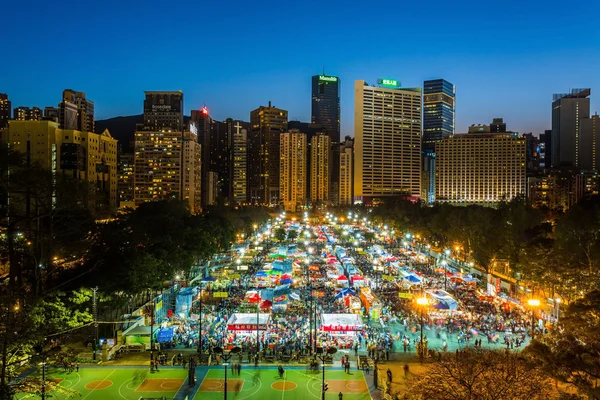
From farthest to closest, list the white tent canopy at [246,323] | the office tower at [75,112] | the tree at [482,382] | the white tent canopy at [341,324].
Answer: the office tower at [75,112] < the white tent canopy at [246,323] < the white tent canopy at [341,324] < the tree at [482,382]

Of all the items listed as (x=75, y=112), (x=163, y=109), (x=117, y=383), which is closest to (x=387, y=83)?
(x=163, y=109)

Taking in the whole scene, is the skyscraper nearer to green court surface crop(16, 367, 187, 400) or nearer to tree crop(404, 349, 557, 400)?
green court surface crop(16, 367, 187, 400)

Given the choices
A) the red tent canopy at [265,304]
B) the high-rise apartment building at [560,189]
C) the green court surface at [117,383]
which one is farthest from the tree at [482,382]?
the high-rise apartment building at [560,189]

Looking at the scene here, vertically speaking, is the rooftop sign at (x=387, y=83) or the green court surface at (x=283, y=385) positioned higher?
the rooftop sign at (x=387, y=83)

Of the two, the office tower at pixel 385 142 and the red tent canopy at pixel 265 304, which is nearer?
the red tent canopy at pixel 265 304

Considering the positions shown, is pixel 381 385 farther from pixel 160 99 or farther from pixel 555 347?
pixel 160 99

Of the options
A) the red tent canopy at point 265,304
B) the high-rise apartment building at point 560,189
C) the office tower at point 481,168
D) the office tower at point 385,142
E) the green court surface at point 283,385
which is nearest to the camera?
the green court surface at point 283,385

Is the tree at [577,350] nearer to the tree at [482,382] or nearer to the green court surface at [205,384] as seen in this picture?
the tree at [482,382]

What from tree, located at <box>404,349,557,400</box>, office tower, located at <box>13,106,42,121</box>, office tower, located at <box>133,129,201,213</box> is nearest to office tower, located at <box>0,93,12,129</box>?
office tower, located at <box>13,106,42,121</box>
